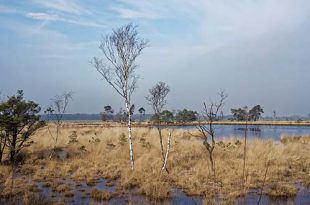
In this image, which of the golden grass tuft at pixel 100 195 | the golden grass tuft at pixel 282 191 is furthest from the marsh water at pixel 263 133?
the golden grass tuft at pixel 100 195

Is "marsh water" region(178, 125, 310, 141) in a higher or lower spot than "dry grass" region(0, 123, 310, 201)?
higher

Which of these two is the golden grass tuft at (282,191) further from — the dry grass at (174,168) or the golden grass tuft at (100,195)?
the golden grass tuft at (100,195)

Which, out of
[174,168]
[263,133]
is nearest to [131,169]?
[174,168]

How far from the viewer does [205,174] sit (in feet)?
48.8

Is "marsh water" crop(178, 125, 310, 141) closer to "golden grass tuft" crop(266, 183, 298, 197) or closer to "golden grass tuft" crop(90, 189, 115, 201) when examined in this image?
"golden grass tuft" crop(266, 183, 298, 197)

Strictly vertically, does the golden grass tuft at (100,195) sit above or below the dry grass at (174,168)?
below

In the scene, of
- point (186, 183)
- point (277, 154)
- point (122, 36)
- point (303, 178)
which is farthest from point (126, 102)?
point (277, 154)

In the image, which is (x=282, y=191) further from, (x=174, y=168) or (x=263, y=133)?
(x=263, y=133)

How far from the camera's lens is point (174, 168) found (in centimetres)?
1644

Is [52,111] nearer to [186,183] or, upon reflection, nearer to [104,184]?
[104,184]

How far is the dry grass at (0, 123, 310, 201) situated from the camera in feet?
42.3

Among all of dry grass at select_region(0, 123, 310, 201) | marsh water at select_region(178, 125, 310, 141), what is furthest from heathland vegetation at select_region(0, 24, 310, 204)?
marsh water at select_region(178, 125, 310, 141)

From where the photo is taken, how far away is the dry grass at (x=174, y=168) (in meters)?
12.9

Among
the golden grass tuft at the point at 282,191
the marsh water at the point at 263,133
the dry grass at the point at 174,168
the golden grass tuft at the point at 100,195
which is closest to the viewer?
the golden grass tuft at the point at 100,195
